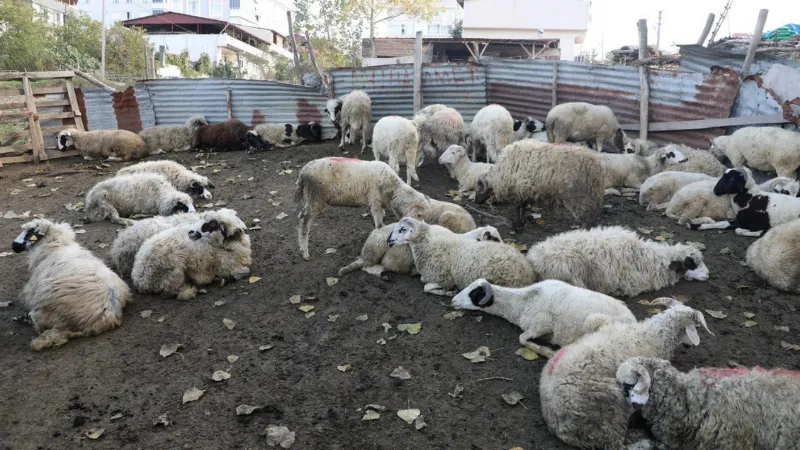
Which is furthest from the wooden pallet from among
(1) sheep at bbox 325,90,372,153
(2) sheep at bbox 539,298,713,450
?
(2) sheep at bbox 539,298,713,450

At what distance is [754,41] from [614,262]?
672 centimetres

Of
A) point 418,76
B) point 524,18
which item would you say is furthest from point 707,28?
point 524,18

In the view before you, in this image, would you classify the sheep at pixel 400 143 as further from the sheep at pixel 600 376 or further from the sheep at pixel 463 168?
the sheep at pixel 600 376

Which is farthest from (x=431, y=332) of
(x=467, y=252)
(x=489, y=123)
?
(x=489, y=123)

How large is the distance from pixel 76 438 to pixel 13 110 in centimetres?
1352

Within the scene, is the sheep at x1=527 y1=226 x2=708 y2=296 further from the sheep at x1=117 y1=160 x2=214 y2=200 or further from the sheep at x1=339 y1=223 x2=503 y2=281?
the sheep at x1=117 y1=160 x2=214 y2=200

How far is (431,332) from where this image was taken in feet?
16.9

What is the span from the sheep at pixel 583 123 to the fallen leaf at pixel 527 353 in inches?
289

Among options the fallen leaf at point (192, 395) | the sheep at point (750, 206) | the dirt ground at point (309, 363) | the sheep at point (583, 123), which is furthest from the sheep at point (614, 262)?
the sheep at point (583, 123)

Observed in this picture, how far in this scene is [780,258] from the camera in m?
5.77

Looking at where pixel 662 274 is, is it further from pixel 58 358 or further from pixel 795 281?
pixel 58 358

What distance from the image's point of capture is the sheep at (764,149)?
861cm

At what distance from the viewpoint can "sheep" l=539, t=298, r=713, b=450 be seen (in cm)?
351

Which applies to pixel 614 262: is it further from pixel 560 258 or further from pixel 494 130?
pixel 494 130
